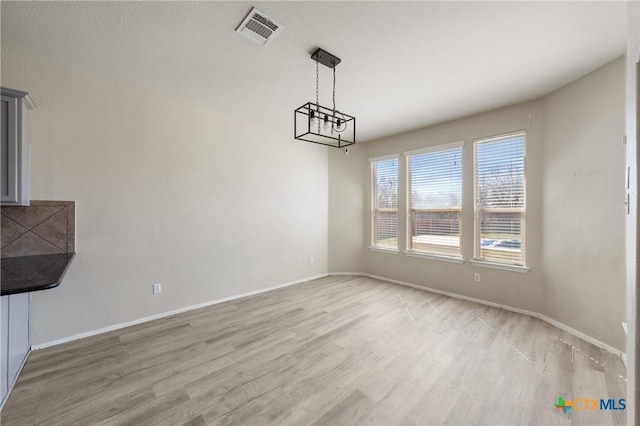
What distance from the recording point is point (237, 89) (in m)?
3.07

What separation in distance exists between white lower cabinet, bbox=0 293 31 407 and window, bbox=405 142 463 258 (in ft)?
15.8

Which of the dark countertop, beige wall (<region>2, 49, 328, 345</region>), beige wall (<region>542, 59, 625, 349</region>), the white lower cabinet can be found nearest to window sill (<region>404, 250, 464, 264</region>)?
beige wall (<region>542, 59, 625, 349</region>)

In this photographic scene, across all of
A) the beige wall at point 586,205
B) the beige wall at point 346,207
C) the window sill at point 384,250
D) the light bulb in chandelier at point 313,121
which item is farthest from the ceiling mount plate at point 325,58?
the window sill at point 384,250

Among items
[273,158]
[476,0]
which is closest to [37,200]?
[273,158]

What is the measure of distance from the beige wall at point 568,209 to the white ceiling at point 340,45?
33 cm

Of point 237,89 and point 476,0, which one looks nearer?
point 476,0

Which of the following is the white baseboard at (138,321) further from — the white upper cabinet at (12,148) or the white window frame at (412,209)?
the white window frame at (412,209)

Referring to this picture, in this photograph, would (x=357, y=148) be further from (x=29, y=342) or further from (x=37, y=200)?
(x=29, y=342)

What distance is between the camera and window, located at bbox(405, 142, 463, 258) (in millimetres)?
4066

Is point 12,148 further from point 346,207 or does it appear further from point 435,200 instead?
point 435,200

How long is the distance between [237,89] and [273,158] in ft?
4.90

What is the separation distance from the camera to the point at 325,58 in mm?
2393

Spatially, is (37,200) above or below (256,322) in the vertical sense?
above

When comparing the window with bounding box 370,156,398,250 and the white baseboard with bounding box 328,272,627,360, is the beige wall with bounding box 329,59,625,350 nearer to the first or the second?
the white baseboard with bounding box 328,272,627,360
